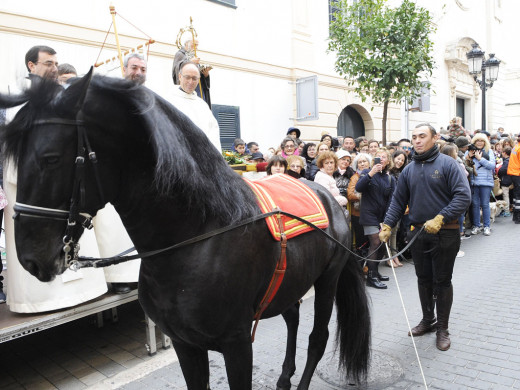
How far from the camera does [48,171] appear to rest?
1538 mm

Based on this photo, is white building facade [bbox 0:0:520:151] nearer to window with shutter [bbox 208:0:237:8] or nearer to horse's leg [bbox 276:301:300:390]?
window with shutter [bbox 208:0:237:8]

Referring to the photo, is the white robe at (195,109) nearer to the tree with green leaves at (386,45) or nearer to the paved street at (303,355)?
the paved street at (303,355)

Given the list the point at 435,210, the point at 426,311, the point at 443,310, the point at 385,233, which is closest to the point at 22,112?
the point at 385,233

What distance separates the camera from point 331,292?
120 inches

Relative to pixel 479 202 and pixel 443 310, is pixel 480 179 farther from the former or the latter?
pixel 443 310

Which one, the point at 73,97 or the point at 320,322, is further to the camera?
the point at 320,322

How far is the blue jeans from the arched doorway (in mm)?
5125

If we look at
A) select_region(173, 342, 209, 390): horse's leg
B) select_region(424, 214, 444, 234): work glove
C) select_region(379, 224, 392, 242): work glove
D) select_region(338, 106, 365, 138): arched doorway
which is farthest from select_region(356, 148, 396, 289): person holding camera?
select_region(338, 106, 365, 138): arched doorway

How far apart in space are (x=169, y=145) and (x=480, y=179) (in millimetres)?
9382

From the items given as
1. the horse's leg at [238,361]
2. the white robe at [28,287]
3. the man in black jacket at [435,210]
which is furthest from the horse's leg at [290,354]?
the white robe at [28,287]

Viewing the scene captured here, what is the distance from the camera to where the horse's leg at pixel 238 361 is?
6.84ft

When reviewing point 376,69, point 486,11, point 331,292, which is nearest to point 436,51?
point 486,11

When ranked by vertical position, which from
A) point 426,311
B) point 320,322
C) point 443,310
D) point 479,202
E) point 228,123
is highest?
point 228,123

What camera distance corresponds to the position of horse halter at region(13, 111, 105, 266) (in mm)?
1532
